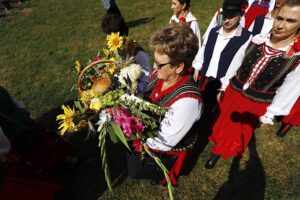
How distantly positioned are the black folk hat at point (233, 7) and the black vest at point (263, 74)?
550 millimetres

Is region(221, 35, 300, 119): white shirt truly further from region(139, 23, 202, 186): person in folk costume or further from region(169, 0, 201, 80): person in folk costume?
region(169, 0, 201, 80): person in folk costume

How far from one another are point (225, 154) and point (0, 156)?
2564 mm

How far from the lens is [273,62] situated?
2.30 meters

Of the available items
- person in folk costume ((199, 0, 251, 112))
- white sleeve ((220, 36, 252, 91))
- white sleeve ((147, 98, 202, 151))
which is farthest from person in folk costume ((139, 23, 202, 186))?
person in folk costume ((199, 0, 251, 112))

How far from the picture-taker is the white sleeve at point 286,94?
2203mm

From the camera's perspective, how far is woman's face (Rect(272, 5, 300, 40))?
2.01 m

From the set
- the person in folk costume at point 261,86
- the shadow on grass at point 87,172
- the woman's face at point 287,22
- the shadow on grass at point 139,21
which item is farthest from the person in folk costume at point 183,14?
the shadow on grass at point 139,21

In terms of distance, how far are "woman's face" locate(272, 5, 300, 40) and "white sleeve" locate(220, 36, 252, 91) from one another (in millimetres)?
537

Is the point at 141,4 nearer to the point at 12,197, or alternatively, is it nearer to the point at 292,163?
the point at 292,163

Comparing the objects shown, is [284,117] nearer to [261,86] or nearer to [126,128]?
[261,86]

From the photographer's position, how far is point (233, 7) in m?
2.76

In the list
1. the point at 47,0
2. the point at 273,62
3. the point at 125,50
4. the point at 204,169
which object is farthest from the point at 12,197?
the point at 47,0

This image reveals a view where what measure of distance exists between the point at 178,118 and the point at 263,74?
3.81ft

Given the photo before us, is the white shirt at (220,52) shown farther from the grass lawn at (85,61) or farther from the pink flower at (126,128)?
the pink flower at (126,128)
